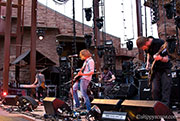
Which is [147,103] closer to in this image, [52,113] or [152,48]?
[152,48]

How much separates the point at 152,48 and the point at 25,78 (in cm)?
1153

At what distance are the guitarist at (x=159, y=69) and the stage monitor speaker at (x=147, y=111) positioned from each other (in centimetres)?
99

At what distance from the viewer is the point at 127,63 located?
329 inches

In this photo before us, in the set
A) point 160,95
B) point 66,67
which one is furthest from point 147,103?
point 66,67

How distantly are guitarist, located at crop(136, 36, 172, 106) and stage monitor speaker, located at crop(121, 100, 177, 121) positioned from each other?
39.0 inches

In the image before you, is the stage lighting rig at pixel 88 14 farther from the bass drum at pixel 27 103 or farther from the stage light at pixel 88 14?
the bass drum at pixel 27 103

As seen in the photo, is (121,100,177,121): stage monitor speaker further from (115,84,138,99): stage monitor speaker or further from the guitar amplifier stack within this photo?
(115,84,138,99): stage monitor speaker

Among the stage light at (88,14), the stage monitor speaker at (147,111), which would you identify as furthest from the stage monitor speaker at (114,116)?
the stage light at (88,14)

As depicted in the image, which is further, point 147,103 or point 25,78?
point 25,78

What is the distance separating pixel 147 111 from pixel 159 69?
128 cm

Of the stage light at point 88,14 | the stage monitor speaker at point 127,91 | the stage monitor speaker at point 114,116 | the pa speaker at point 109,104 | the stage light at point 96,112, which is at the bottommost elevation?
the stage monitor speaker at point 127,91

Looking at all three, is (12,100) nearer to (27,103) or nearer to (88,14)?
(27,103)

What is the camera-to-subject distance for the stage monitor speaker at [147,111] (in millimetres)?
2041

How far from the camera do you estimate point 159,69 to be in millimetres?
3209
